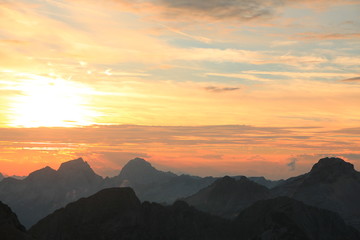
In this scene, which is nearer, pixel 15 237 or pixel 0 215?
pixel 15 237

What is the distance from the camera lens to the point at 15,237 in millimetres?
176750

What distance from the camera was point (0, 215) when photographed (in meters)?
192

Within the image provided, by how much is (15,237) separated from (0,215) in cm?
1891
